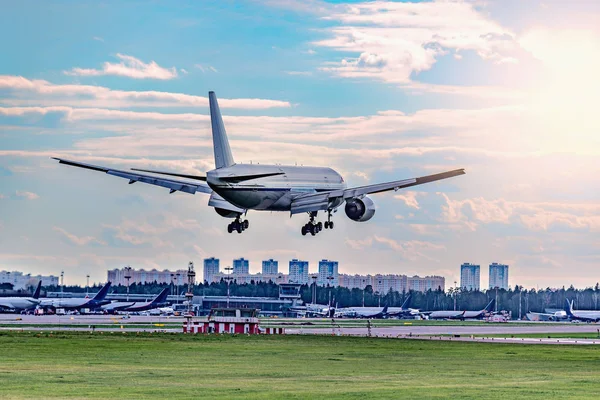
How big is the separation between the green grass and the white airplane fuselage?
513 inches

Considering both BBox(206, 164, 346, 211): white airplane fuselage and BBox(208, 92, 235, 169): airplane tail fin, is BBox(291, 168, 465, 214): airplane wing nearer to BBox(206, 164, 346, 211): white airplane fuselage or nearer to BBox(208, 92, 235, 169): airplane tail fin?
BBox(206, 164, 346, 211): white airplane fuselage

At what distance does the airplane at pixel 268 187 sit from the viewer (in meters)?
85.7

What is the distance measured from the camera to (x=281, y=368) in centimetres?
7519

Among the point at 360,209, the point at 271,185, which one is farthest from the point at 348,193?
the point at 271,185

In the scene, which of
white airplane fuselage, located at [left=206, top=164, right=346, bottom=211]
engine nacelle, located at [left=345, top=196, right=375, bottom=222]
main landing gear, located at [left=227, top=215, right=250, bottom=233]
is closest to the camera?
white airplane fuselage, located at [left=206, top=164, right=346, bottom=211]

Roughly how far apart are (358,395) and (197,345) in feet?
165

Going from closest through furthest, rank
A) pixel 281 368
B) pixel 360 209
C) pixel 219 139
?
1. pixel 281 368
2. pixel 219 139
3. pixel 360 209

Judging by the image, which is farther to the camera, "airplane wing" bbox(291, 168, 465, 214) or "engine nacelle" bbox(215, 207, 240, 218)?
"airplane wing" bbox(291, 168, 465, 214)

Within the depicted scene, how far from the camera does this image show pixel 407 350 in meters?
102

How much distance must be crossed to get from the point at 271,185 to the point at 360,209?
36.6 ft

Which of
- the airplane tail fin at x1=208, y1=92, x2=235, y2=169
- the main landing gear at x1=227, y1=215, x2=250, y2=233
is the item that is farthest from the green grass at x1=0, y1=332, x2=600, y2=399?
the airplane tail fin at x1=208, y1=92, x2=235, y2=169

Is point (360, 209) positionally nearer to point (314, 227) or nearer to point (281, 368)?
point (314, 227)

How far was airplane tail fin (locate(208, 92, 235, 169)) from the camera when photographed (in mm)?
87875

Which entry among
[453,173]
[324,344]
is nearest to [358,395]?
[453,173]
